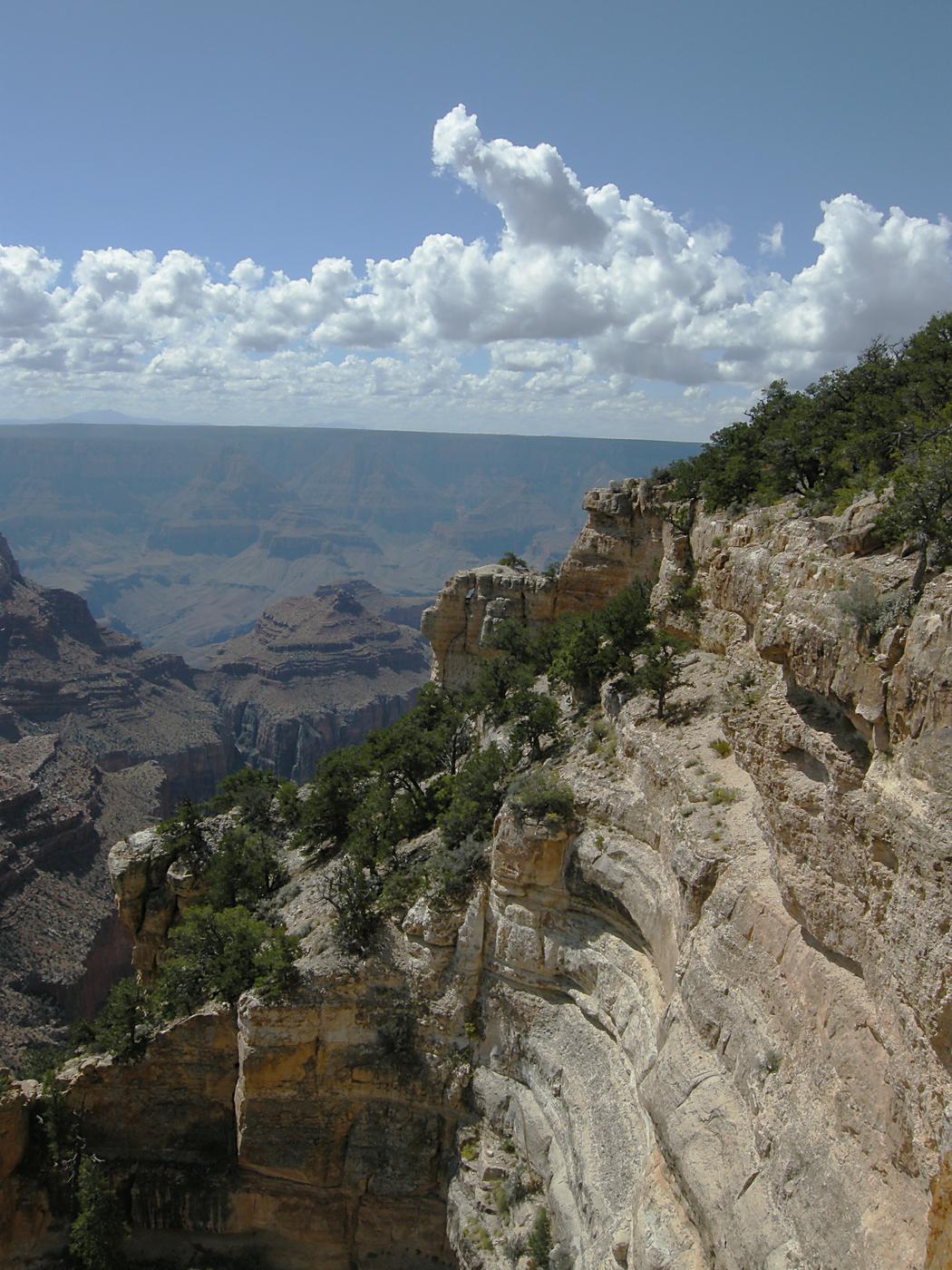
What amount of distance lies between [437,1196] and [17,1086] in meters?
11.7

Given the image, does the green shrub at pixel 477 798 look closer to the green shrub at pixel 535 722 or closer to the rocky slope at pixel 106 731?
the green shrub at pixel 535 722

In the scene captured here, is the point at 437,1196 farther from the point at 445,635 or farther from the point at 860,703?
the point at 445,635

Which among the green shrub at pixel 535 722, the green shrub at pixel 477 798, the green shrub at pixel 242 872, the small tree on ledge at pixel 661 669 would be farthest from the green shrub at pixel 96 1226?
the small tree on ledge at pixel 661 669

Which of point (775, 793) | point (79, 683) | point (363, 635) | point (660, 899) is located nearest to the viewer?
point (775, 793)

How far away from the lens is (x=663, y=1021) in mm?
15047

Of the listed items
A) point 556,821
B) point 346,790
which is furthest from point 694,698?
point 346,790

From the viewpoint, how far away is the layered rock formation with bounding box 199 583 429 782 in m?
124

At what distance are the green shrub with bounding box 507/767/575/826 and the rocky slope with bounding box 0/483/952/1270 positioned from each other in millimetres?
243

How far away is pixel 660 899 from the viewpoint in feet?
55.2

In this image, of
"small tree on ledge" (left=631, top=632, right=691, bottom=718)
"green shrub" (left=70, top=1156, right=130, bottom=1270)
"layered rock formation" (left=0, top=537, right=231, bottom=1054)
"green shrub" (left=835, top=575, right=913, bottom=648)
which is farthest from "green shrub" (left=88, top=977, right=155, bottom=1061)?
"layered rock formation" (left=0, top=537, right=231, bottom=1054)

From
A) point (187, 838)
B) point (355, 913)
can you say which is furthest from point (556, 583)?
point (355, 913)

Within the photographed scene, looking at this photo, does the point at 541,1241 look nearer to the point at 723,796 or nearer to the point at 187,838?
A: the point at 723,796

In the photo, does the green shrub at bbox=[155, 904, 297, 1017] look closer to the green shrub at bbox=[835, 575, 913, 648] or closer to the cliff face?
the cliff face

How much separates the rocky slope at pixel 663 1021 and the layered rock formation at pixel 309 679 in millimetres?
93096
